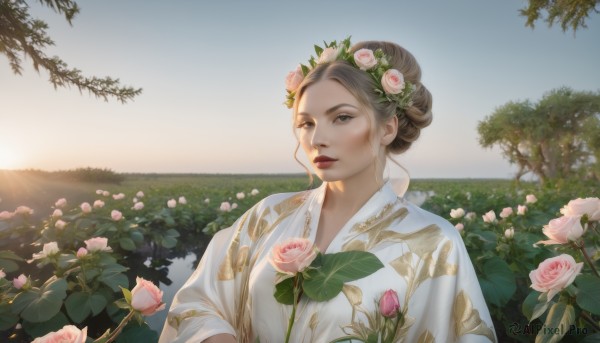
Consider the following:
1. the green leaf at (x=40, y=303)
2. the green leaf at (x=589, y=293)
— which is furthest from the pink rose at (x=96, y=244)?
the green leaf at (x=589, y=293)

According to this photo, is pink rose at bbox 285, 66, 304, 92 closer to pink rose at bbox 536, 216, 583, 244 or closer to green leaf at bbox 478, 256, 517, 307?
pink rose at bbox 536, 216, 583, 244

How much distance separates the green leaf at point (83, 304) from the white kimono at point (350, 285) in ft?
3.44

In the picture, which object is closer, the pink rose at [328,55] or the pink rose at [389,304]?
the pink rose at [389,304]

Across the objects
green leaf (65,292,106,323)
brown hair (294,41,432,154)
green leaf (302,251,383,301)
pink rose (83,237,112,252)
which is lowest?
green leaf (65,292,106,323)

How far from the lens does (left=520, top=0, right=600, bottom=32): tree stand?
10.2 meters

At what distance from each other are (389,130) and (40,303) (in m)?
1.84

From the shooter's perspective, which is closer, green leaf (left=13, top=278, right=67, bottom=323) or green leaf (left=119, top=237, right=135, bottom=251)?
green leaf (left=13, top=278, right=67, bottom=323)

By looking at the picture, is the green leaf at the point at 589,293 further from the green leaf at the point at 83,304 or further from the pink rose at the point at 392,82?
the green leaf at the point at 83,304

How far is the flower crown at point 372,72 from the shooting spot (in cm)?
172

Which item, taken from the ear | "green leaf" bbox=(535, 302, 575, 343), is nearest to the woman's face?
the ear

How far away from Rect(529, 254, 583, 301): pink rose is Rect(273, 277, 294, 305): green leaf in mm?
761

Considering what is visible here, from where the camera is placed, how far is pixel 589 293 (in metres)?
1.48

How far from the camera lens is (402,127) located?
1.90 metres

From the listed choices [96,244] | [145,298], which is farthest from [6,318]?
[145,298]
